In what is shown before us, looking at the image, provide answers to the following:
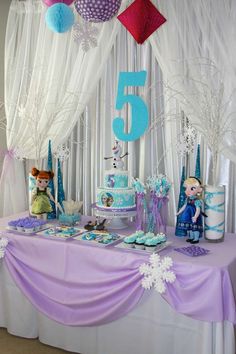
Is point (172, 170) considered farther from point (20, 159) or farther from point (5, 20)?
point (5, 20)

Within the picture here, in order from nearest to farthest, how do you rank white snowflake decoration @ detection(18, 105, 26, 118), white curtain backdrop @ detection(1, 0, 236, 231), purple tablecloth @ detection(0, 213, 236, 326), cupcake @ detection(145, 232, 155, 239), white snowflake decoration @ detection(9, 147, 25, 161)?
purple tablecloth @ detection(0, 213, 236, 326) < cupcake @ detection(145, 232, 155, 239) < white curtain backdrop @ detection(1, 0, 236, 231) < white snowflake decoration @ detection(18, 105, 26, 118) < white snowflake decoration @ detection(9, 147, 25, 161)

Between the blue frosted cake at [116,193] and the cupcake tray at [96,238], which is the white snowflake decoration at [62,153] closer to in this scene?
the blue frosted cake at [116,193]

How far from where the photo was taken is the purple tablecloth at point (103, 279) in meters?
1.99

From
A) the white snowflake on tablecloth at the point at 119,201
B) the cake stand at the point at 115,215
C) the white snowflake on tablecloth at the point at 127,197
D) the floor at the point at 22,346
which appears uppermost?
the white snowflake on tablecloth at the point at 127,197

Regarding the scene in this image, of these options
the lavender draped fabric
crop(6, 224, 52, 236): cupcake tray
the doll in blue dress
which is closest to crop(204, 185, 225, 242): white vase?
the doll in blue dress

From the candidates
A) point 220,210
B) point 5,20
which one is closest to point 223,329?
point 220,210

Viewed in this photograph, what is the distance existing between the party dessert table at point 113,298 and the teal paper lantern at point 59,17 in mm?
1142

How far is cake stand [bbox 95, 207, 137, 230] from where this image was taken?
8.41 ft

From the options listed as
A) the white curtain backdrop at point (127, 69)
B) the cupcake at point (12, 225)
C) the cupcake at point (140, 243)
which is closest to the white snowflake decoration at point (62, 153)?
the white curtain backdrop at point (127, 69)

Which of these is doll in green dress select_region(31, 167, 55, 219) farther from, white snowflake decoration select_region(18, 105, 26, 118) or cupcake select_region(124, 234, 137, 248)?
cupcake select_region(124, 234, 137, 248)

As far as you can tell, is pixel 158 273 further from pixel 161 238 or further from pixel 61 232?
pixel 61 232

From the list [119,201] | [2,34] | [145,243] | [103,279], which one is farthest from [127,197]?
[2,34]

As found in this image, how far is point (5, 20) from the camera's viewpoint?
3.39 m

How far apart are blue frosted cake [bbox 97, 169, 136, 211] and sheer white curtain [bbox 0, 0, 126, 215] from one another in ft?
2.00
